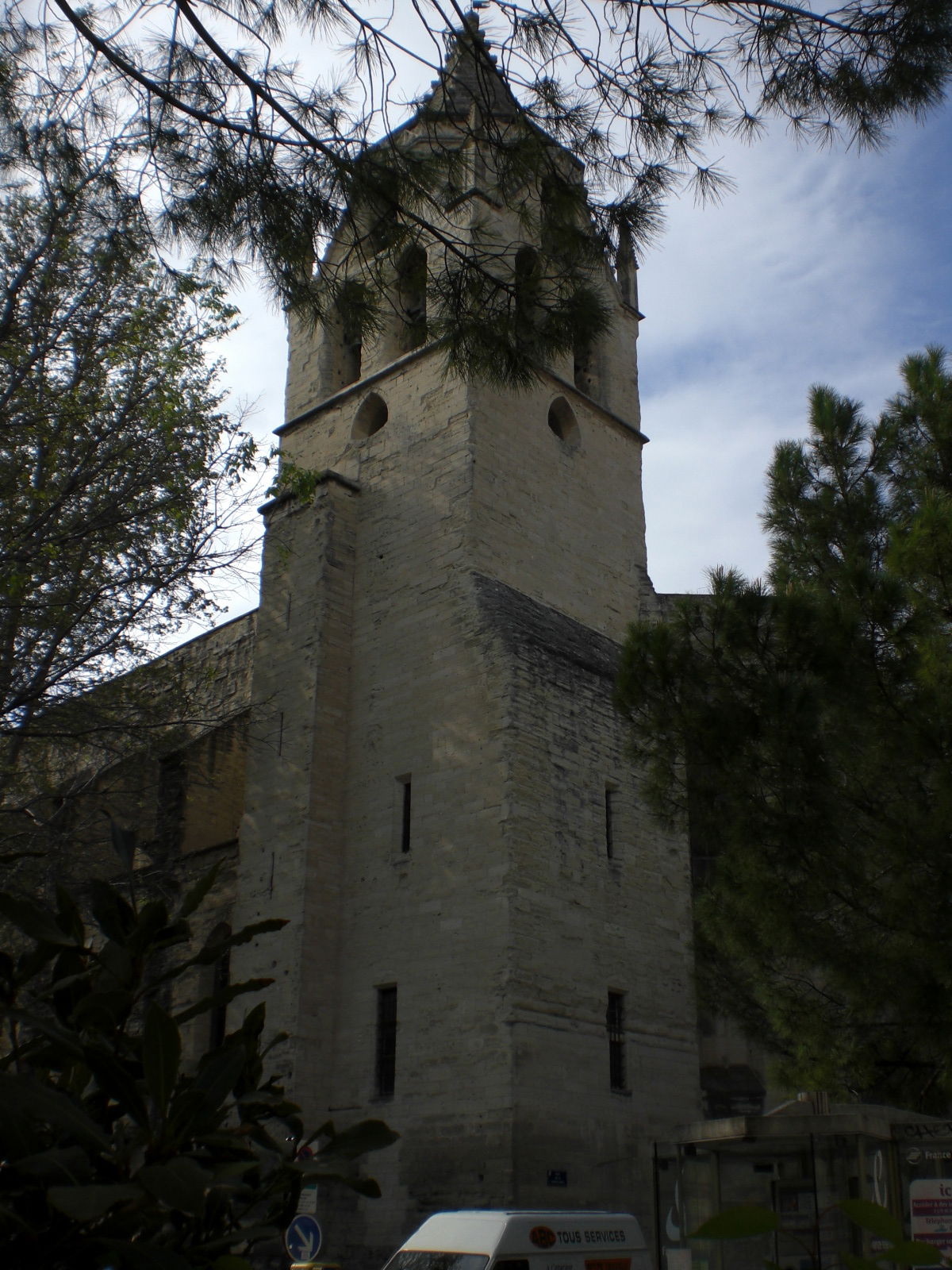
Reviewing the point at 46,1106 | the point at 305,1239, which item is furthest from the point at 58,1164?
the point at 305,1239

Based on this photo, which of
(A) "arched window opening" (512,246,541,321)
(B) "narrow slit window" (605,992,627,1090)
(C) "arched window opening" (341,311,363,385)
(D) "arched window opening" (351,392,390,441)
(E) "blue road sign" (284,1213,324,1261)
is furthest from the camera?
(C) "arched window opening" (341,311,363,385)

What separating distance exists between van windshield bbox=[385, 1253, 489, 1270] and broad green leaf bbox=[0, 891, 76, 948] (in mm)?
6761

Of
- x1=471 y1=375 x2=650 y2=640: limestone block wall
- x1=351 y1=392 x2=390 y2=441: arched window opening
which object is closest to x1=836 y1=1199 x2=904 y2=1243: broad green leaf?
x1=471 y1=375 x2=650 y2=640: limestone block wall

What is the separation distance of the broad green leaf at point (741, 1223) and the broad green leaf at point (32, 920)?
98cm

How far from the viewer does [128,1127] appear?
5.86 ft

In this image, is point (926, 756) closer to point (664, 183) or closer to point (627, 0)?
point (664, 183)

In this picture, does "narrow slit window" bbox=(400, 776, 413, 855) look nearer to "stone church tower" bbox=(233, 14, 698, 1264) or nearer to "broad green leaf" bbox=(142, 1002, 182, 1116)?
"stone church tower" bbox=(233, 14, 698, 1264)

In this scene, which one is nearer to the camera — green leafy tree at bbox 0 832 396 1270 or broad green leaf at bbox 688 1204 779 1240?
broad green leaf at bbox 688 1204 779 1240

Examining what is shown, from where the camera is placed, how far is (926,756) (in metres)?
7.55

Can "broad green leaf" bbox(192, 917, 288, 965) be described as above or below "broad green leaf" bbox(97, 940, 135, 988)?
above

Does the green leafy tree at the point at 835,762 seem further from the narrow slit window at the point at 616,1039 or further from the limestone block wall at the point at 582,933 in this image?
the narrow slit window at the point at 616,1039

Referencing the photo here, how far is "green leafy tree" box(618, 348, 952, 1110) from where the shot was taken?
7.50 metres

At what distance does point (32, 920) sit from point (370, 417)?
15182 mm

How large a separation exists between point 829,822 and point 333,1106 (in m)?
6.91
